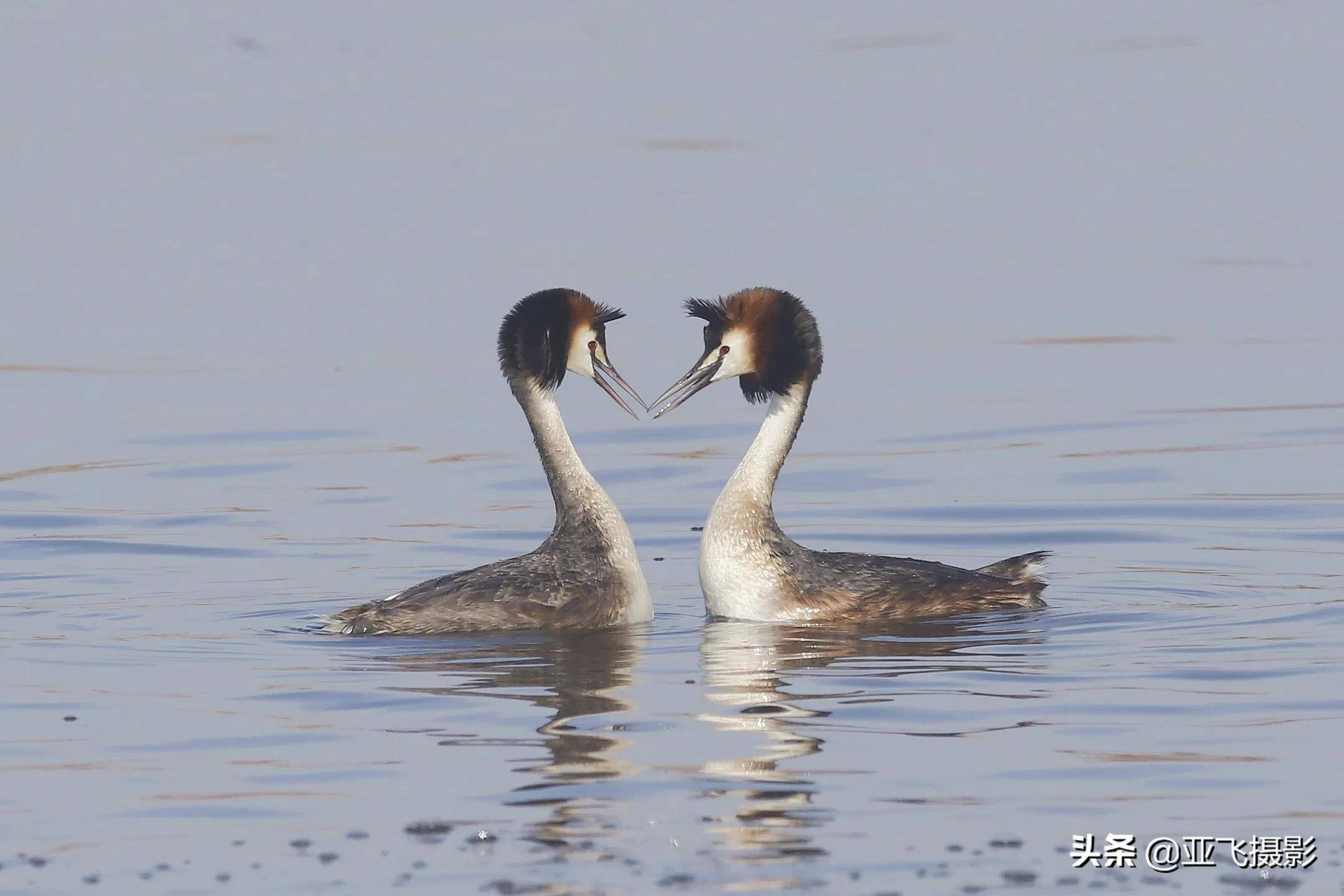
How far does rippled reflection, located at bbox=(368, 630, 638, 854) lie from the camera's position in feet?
29.0

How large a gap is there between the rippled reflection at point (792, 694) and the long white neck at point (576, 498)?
18.4 inches

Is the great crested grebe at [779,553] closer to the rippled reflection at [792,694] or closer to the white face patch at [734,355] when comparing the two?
the white face patch at [734,355]

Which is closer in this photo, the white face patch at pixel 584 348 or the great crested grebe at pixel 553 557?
the great crested grebe at pixel 553 557

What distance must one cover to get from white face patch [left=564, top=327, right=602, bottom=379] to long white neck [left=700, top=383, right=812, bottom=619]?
93cm

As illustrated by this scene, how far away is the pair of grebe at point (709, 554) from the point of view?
12.4 meters

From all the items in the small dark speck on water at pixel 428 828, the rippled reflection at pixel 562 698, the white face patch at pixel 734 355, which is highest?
the white face patch at pixel 734 355

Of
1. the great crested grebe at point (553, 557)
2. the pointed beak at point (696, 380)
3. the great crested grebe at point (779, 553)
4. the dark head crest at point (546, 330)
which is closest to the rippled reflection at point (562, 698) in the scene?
the great crested grebe at point (553, 557)

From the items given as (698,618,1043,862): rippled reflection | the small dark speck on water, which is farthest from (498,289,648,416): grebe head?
the small dark speck on water

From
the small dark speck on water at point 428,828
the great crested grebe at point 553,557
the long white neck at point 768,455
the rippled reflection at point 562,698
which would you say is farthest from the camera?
the long white neck at point 768,455

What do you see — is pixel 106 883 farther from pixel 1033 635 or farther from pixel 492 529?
pixel 492 529

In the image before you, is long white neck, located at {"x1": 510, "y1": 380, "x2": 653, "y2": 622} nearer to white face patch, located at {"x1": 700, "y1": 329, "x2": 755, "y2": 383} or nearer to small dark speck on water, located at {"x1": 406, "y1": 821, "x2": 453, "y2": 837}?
white face patch, located at {"x1": 700, "y1": 329, "x2": 755, "y2": 383}

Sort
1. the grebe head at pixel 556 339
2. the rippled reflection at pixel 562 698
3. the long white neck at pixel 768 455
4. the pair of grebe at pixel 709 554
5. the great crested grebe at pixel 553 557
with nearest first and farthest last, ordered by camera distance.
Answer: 1. the rippled reflection at pixel 562 698
2. the great crested grebe at pixel 553 557
3. the pair of grebe at pixel 709 554
4. the grebe head at pixel 556 339
5. the long white neck at pixel 768 455

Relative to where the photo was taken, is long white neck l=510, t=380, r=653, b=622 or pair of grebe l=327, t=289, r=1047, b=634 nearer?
pair of grebe l=327, t=289, r=1047, b=634

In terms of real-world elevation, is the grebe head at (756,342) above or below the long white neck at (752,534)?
above
